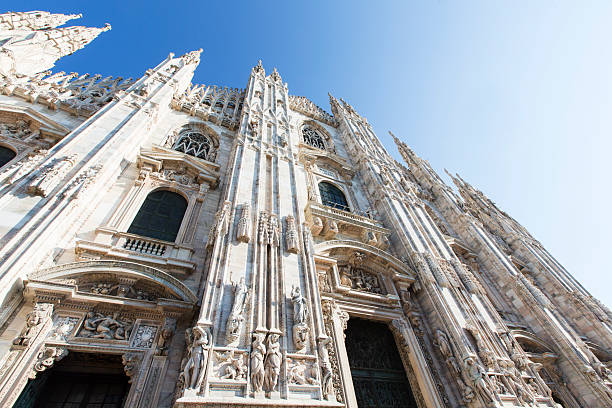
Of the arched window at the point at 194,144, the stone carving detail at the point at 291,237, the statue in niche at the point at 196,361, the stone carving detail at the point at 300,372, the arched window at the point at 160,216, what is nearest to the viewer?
the statue in niche at the point at 196,361

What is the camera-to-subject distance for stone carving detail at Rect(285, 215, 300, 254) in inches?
278

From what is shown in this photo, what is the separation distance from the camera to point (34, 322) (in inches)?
189

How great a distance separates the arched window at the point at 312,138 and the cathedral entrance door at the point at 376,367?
12.6 metres

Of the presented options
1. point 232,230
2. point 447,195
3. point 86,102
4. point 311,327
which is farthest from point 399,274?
point 86,102

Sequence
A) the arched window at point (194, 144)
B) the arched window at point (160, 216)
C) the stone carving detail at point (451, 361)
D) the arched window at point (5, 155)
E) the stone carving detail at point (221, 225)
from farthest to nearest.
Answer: the arched window at point (194, 144), the arched window at point (5, 155), the arched window at point (160, 216), the stone carving detail at point (221, 225), the stone carving detail at point (451, 361)

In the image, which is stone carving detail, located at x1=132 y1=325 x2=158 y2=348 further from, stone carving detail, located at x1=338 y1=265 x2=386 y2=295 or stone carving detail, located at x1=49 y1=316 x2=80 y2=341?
stone carving detail, located at x1=338 y1=265 x2=386 y2=295

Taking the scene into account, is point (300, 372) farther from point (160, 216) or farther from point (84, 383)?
point (160, 216)

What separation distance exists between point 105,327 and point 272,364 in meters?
3.44

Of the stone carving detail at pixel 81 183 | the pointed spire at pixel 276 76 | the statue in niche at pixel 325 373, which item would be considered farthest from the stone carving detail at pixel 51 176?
the pointed spire at pixel 276 76

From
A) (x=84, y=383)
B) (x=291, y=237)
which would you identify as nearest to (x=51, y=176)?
(x=84, y=383)

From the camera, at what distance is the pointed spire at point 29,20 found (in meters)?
14.5

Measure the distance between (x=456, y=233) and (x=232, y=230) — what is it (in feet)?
44.6

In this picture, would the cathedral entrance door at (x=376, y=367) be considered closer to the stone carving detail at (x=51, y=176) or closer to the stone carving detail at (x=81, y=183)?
the stone carving detail at (x=81, y=183)

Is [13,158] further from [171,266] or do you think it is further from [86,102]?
[171,266]
